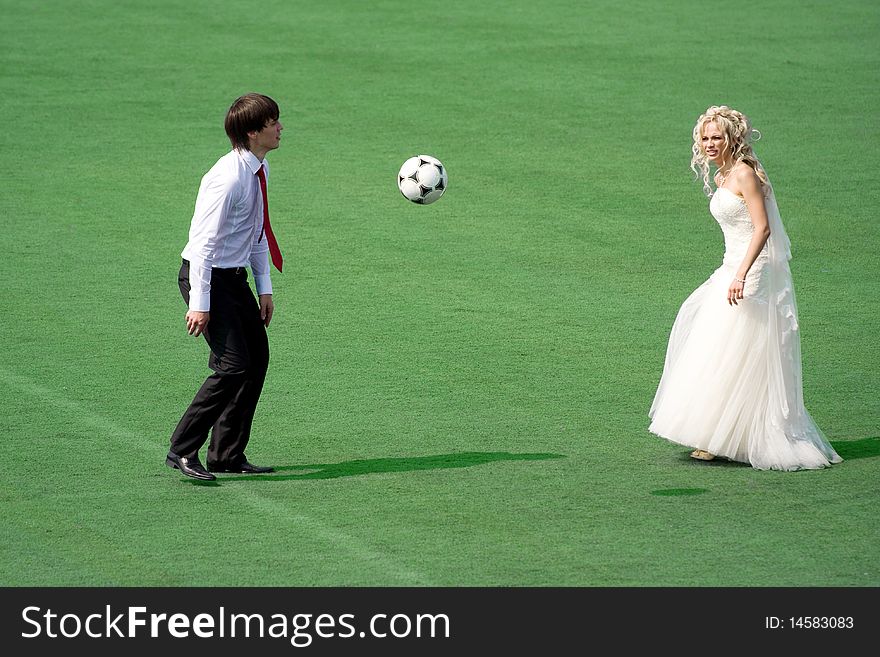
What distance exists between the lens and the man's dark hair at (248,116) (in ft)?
25.1

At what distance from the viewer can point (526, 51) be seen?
63.4ft

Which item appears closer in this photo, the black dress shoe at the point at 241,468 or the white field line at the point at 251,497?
the white field line at the point at 251,497

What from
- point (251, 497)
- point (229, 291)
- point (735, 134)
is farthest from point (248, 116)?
point (735, 134)

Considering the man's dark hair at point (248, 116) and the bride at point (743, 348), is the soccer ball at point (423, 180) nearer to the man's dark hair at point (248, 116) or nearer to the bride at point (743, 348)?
the bride at point (743, 348)

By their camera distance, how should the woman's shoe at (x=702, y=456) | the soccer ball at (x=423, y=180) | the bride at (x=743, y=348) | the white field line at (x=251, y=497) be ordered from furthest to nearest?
the soccer ball at (x=423, y=180), the woman's shoe at (x=702, y=456), the bride at (x=743, y=348), the white field line at (x=251, y=497)

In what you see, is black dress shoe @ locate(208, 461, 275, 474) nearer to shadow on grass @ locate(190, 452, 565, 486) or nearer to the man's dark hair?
shadow on grass @ locate(190, 452, 565, 486)

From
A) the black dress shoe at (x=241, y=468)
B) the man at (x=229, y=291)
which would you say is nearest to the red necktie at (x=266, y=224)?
the man at (x=229, y=291)

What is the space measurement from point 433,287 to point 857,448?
4.57 metres

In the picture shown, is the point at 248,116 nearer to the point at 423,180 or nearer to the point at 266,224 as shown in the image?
the point at 266,224

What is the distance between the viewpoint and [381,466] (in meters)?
8.07

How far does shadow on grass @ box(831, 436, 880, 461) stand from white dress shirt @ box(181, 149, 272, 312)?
12.0 feet

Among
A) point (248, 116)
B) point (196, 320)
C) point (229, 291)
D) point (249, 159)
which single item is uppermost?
point (248, 116)

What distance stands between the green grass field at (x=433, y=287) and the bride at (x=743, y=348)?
0.20 meters
